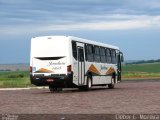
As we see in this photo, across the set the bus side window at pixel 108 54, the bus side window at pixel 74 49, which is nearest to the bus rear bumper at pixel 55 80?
the bus side window at pixel 74 49

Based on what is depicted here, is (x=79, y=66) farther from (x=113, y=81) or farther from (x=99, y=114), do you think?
(x=99, y=114)

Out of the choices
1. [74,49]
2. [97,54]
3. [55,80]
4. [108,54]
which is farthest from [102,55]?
→ [55,80]

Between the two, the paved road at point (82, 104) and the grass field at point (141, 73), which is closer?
the paved road at point (82, 104)

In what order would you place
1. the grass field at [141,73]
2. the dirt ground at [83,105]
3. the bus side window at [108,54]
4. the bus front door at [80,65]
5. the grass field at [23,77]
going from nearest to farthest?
1. the dirt ground at [83,105]
2. the bus front door at [80,65]
3. the bus side window at [108,54]
4. the grass field at [23,77]
5. the grass field at [141,73]

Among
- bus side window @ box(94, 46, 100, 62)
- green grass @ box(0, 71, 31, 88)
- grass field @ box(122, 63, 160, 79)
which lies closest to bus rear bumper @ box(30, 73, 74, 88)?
bus side window @ box(94, 46, 100, 62)

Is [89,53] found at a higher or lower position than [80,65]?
higher

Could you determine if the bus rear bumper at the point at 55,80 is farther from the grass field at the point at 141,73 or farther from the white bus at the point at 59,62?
the grass field at the point at 141,73

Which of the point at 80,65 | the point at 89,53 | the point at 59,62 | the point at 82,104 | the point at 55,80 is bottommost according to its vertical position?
Result: the point at 82,104

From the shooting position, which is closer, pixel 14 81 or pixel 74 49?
pixel 74 49

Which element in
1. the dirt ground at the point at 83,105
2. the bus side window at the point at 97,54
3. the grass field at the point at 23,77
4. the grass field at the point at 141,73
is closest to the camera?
the dirt ground at the point at 83,105

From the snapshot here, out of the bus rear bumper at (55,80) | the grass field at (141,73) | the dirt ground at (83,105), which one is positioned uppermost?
the bus rear bumper at (55,80)

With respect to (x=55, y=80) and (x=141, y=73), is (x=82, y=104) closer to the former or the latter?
(x=55, y=80)

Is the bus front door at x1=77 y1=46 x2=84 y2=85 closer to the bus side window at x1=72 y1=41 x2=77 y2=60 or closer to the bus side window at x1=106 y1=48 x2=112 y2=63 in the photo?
the bus side window at x1=72 y1=41 x2=77 y2=60

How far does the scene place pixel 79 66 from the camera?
112 ft
